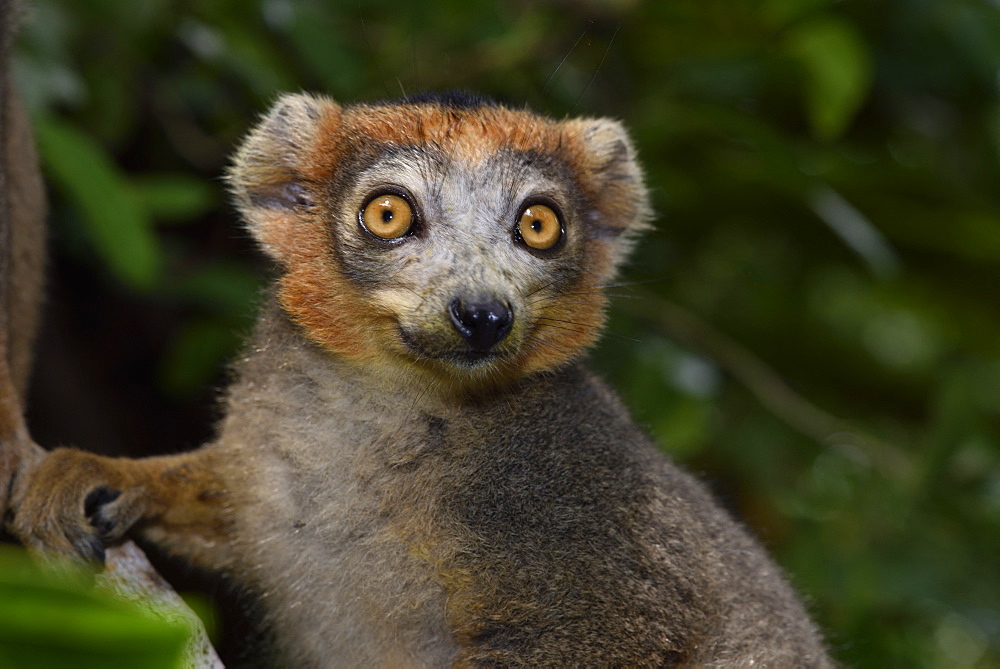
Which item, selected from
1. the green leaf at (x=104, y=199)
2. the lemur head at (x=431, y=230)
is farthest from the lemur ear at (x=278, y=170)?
the green leaf at (x=104, y=199)

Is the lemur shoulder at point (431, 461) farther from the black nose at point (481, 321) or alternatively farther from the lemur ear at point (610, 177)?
the lemur ear at point (610, 177)

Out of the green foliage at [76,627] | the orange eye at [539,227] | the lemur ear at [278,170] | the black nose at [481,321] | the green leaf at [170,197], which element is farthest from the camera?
the green leaf at [170,197]

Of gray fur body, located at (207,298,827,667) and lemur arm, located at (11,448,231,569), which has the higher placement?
gray fur body, located at (207,298,827,667)

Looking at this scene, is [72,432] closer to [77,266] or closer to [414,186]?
[77,266]

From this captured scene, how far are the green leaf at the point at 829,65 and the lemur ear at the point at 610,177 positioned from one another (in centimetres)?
186

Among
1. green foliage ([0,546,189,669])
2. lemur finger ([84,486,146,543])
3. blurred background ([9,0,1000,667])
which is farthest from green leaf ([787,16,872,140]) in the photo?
green foliage ([0,546,189,669])

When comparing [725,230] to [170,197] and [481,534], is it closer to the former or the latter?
[170,197]

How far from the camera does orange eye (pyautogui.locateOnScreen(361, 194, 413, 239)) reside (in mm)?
3859

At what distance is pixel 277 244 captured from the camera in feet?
13.7

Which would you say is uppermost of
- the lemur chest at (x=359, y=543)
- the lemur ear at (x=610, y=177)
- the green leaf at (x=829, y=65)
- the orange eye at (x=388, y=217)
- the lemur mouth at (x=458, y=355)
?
the green leaf at (x=829, y=65)

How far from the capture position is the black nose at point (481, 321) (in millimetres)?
3490

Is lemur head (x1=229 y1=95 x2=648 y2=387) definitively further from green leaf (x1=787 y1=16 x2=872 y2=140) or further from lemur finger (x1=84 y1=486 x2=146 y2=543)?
green leaf (x1=787 y1=16 x2=872 y2=140)

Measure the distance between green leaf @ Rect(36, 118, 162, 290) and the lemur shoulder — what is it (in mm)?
831

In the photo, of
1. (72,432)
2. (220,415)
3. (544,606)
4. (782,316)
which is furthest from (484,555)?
(782,316)
